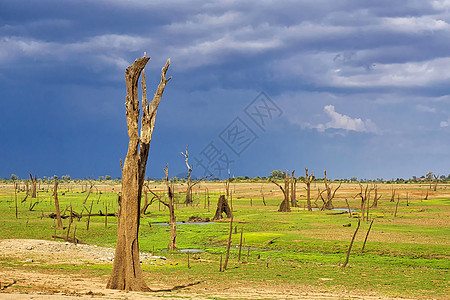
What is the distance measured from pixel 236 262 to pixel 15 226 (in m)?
23.4

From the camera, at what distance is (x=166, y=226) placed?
48.1 metres

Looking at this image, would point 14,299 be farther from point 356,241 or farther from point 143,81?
point 356,241

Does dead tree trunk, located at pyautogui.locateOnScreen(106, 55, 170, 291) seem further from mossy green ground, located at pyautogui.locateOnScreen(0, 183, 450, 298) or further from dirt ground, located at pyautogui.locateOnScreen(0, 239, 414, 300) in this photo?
mossy green ground, located at pyautogui.locateOnScreen(0, 183, 450, 298)

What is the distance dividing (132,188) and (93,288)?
12.0 ft

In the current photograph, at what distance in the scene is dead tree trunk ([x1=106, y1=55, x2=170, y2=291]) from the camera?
18469mm

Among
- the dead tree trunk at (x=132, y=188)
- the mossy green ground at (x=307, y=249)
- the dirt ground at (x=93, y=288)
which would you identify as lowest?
the mossy green ground at (x=307, y=249)

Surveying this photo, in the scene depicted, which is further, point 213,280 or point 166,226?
point 166,226

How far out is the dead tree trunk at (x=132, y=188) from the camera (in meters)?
18.5

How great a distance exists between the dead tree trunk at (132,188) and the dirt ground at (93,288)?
2.57ft

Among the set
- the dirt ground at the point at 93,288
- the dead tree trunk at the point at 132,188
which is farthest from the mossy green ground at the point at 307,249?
the dead tree trunk at the point at 132,188

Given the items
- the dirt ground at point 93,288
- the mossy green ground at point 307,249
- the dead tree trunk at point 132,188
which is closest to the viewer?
the dirt ground at point 93,288

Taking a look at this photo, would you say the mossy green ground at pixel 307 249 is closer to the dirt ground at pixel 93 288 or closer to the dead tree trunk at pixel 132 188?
the dirt ground at pixel 93 288

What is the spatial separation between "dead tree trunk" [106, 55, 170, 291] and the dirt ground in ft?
2.57

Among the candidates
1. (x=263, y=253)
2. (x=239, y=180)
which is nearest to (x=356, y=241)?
(x=263, y=253)
